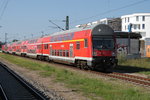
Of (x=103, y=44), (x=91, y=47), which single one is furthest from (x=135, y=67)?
(x=91, y=47)

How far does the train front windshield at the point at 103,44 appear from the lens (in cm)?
1698

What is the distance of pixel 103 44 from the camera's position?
1725cm

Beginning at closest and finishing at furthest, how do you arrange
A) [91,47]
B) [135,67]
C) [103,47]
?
[91,47] < [103,47] < [135,67]

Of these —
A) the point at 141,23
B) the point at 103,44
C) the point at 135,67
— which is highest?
the point at 141,23

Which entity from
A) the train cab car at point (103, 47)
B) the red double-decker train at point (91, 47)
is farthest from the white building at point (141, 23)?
the train cab car at point (103, 47)

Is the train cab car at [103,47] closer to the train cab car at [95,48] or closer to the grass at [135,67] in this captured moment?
the train cab car at [95,48]

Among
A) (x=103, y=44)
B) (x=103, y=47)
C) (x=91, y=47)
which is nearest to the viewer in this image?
(x=91, y=47)

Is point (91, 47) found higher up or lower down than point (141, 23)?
lower down

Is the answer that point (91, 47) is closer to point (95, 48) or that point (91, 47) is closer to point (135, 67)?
point (95, 48)

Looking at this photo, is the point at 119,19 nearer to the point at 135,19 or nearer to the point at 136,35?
the point at 135,19

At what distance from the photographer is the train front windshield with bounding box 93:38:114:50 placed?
17.0 m

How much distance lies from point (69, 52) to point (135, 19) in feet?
227

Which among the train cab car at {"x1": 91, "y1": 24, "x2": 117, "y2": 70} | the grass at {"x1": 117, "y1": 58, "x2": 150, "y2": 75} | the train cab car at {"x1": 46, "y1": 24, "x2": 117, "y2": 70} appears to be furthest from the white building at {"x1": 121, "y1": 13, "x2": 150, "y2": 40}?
the train cab car at {"x1": 91, "y1": 24, "x2": 117, "y2": 70}

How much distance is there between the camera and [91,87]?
436 inches
